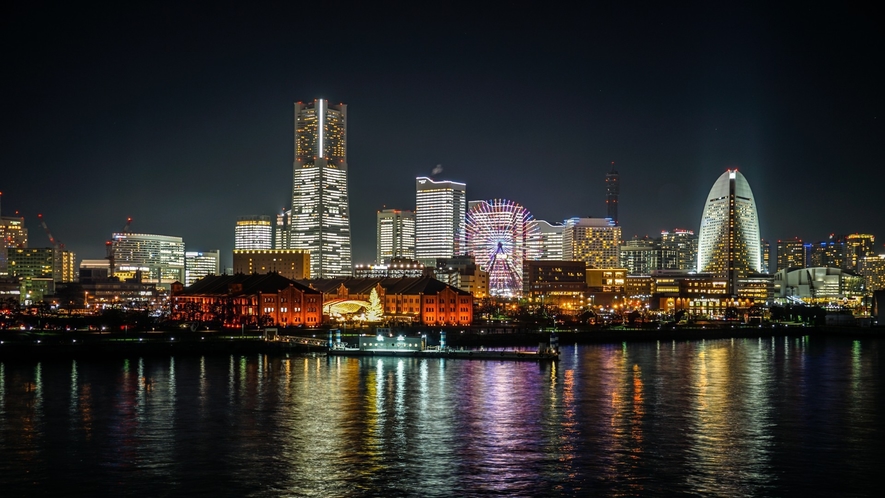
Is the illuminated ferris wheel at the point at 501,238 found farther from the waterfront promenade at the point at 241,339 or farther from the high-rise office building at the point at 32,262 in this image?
the high-rise office building at the point at 32,262

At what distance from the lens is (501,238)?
113m

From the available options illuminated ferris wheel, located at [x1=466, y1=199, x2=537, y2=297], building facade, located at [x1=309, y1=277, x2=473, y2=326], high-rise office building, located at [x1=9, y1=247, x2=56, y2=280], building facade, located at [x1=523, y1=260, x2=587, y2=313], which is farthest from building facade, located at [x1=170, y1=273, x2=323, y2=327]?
high-rise office building, located at [x1=9, y1=247, x2=56, y2=280]

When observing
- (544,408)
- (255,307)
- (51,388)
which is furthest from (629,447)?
(255,307)

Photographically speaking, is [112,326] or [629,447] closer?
[629,447]

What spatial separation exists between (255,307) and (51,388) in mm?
42208

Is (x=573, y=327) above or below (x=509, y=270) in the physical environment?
below

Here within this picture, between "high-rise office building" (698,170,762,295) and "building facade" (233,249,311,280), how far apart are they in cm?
8668

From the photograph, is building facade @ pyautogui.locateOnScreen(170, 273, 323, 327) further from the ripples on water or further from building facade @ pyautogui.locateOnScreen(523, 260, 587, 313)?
building facade @ pyautogui.locateOnScreen(523, 260, 587, 313)

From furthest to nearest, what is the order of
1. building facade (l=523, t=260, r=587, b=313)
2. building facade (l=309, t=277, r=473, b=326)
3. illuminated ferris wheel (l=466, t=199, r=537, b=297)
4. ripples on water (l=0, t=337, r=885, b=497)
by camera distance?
building facade (l=523, t=260, r=587, b=313) < illuminated ferris wheel (l=466, t=199, r=537, b=297) < building facade (l=309, t=277, r=473, b=326) < ripples on water (l=0, t=337, r=885, b=497)

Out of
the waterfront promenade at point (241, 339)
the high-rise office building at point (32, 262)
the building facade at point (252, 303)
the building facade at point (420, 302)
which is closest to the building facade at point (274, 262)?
the high-rise office building at point (32, 262)

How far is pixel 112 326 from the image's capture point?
269ft

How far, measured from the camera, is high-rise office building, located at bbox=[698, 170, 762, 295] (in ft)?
613

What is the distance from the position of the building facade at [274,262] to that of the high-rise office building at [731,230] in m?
86.7

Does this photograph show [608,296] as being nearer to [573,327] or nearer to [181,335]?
[573,327]
